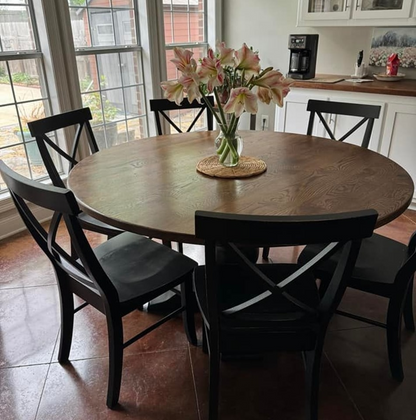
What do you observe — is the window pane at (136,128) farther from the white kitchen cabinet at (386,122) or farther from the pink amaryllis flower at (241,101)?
the pink amaryllis flower at (241,101)

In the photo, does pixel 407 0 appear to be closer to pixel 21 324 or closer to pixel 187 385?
pixel 187 385

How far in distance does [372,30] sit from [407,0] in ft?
1.81

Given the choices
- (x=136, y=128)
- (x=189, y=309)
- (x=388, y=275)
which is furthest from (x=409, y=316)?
(x=136, y=128)

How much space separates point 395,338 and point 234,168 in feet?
3.22

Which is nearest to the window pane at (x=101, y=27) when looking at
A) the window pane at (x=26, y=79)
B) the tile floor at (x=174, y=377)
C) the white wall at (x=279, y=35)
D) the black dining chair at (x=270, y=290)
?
the window pane at (x=26, y=79)

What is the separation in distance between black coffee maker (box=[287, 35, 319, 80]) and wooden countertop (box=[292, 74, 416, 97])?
0.65 feet

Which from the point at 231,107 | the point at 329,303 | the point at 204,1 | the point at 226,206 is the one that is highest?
the point at 204,1

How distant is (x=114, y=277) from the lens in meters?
1.54

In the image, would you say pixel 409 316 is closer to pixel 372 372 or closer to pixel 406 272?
pixel 372 372

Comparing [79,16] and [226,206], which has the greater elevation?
[79,16]

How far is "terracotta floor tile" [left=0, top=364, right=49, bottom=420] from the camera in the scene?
59.7 inches

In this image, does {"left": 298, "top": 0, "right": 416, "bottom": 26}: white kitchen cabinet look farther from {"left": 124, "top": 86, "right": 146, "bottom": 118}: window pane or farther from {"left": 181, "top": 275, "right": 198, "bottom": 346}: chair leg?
{"left": 181, "top": 275, "right": 198, "bottom": 346}: chair leg

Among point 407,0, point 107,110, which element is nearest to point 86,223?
point 107,110

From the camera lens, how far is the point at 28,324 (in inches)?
78.4
